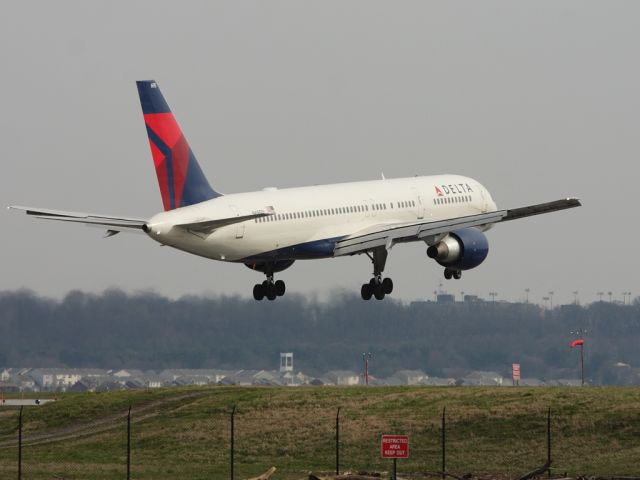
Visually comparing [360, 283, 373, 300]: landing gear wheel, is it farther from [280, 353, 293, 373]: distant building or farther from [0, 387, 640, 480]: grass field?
[280, 353, 293, 373]: distant building

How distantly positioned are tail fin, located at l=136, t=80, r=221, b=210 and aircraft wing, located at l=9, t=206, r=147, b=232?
264 centimetres

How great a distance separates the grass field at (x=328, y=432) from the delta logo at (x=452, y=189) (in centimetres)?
1135

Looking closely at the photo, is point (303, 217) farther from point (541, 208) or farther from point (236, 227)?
point (541, 208)

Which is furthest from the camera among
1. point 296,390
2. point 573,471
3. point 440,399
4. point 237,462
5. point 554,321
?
point 554,321

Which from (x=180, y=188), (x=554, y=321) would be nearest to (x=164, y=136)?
(x=180, y=188)

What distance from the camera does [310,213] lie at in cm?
8038

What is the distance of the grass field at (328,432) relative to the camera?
65.5 metres

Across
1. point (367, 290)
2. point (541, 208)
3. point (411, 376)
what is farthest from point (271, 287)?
point (411, 376)

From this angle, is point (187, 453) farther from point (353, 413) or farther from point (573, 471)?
point (573, 471)

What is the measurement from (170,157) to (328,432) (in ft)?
50.9

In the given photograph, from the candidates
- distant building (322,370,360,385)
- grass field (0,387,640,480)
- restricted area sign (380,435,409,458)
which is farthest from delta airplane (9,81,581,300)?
distant building (322,370,360,385)

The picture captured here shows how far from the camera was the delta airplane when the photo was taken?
245ft

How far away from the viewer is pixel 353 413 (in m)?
78.8

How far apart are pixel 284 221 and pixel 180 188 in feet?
19.2
